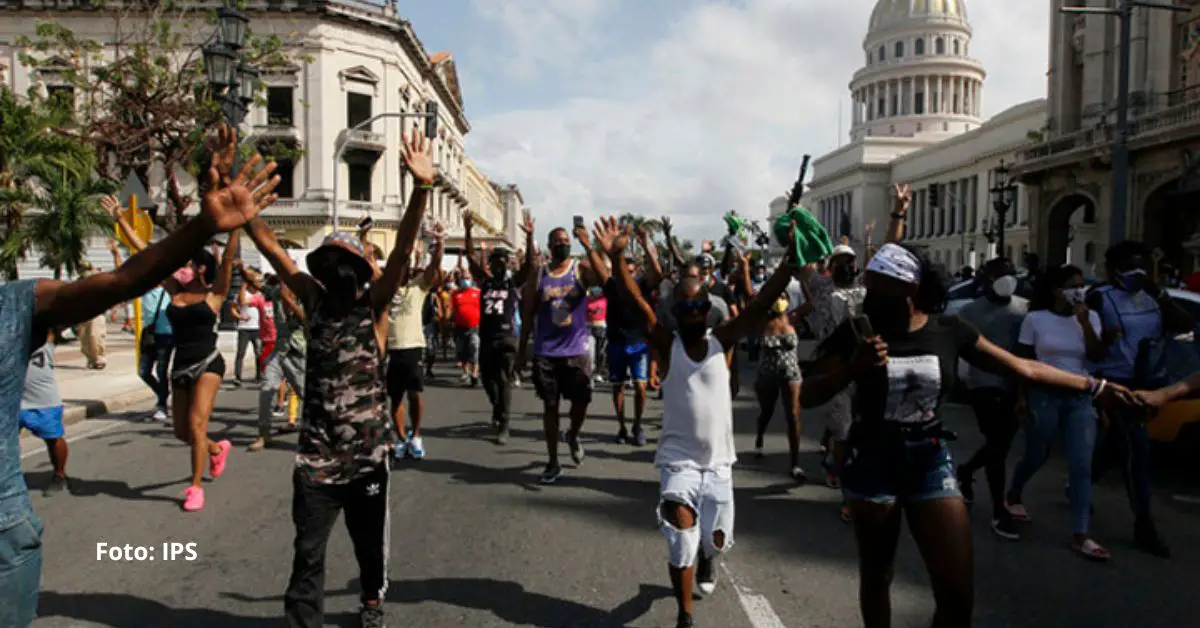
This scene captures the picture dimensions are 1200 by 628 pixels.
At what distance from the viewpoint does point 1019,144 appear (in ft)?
237

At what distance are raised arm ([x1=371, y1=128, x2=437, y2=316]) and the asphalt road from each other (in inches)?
61.7

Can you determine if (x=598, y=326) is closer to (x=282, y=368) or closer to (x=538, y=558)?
(x=282, y=368)

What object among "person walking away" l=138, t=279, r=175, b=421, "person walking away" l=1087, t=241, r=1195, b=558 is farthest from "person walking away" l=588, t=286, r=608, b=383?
"person walking away" l=1087, t=241, r=1195, b=558

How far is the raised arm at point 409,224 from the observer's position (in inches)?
152

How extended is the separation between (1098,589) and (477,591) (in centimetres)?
328

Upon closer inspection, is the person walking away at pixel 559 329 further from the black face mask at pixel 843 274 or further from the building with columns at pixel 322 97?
the building with columns at pixel 322 97

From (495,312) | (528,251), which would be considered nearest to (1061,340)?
(528,251)

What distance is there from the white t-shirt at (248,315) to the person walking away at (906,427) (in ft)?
37.4

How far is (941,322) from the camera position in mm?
3559

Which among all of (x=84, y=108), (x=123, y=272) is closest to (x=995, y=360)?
(x=123, y=272)

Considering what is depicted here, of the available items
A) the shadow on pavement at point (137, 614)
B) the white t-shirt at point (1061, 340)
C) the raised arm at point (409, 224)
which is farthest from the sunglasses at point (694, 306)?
the white t-shirt at point (1061, 340)

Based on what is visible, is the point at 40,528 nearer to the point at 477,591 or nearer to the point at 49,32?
the point at 477,591

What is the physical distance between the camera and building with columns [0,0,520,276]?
4022cm

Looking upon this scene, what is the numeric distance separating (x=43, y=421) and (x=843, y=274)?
5.87 meters
